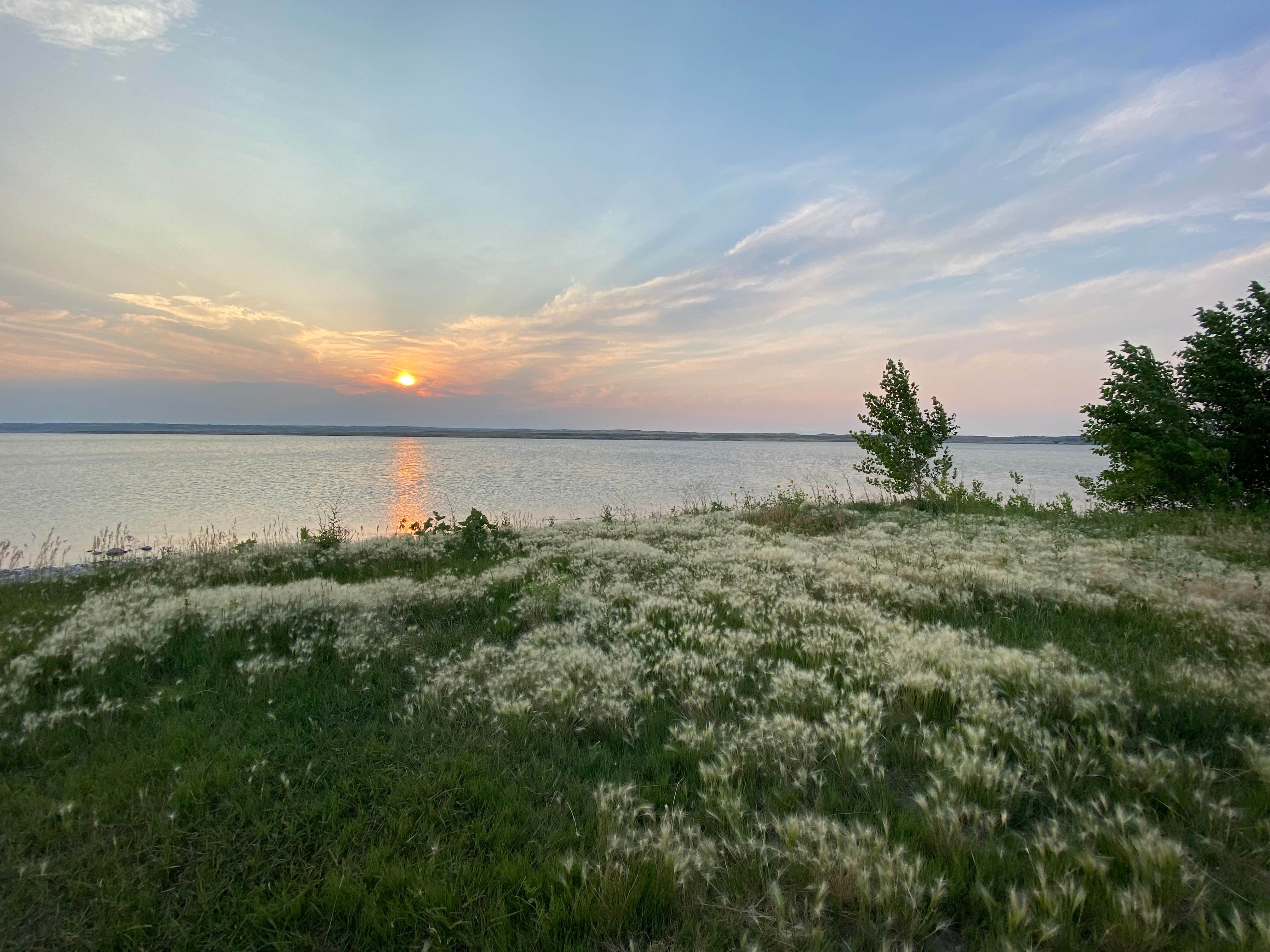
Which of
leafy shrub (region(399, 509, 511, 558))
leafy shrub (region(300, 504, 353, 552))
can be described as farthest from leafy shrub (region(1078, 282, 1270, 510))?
leafy shrub (region(300, 504, 353, 552))

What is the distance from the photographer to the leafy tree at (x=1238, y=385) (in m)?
12.7

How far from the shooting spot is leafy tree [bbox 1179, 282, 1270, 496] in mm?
12719

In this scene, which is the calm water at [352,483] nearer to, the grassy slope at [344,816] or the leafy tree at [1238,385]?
the leafy tree at [1238,385]

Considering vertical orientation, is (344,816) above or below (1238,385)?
below

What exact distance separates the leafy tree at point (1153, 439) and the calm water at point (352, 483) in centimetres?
874

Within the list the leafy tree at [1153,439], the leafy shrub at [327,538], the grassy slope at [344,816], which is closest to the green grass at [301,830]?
the grassy slope at [344,816]

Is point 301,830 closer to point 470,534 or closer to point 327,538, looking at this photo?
point 470,534

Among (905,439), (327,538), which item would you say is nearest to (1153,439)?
(905,439)

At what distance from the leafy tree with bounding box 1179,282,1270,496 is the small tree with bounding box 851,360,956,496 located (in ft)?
23.6

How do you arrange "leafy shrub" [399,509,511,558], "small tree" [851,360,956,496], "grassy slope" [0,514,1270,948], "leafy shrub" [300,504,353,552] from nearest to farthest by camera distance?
"grassy slope" [0,514,1270,948], "leafy shrub" [300,504,353,552], "leafy shrub" [399,509,511,558], "small tree" [851,360,956,496]

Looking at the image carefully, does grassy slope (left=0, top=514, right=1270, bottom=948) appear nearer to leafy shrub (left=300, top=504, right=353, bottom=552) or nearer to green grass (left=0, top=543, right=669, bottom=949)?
green grass (left=0, top=543, right=669, bottom=949)

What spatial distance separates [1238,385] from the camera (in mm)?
12859

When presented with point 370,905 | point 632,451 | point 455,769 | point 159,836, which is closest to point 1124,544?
point 455,769

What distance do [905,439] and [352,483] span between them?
125ft
